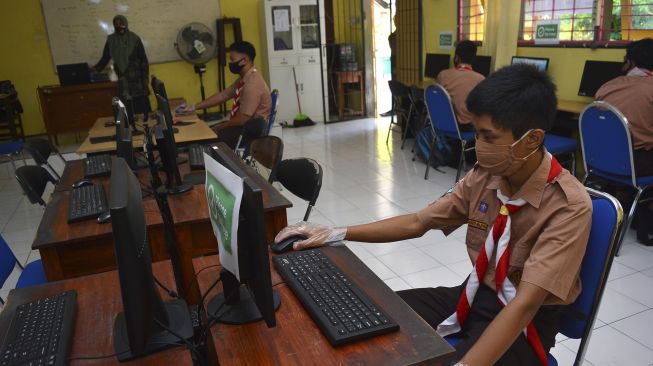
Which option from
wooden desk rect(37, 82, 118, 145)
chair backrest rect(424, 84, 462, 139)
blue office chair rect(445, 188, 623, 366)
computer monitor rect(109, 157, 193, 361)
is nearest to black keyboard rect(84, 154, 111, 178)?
computer monitor rect(109, 157, 193, 361)

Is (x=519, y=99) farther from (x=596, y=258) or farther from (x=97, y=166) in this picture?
(x=97, y=166)

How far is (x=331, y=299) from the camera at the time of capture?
1252mm

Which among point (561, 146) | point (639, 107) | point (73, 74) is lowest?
point (561, 146)

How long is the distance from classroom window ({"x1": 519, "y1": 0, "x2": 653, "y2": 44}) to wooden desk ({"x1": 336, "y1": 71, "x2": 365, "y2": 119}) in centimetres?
343

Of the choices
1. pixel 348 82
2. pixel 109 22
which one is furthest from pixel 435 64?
pixel 109 22

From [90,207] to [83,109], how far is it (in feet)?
16.8

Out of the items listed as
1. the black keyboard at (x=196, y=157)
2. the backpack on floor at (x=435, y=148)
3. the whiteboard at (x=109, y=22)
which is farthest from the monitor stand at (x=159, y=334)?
the whiteboard at (x=109, y=22)

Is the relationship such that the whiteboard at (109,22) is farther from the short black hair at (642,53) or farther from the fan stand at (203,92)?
the short black hair at (642,53)

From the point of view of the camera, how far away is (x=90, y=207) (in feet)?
7.06

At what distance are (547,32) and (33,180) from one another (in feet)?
13.7

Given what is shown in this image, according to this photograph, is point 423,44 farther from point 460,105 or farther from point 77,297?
point 77,297

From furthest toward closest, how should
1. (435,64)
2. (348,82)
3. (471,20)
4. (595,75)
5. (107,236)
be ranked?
(348,82)
(435,64)
(471,20)
(595,75)
(107,236)

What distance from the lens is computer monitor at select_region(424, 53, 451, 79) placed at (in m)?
5.88

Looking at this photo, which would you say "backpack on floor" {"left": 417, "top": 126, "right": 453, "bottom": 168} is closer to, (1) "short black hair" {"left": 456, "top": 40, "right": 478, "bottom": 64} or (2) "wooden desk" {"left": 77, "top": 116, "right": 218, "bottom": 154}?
(1) "short black hair" {"left": 456, "top": 40, "right": 478, "bottom": 64}
